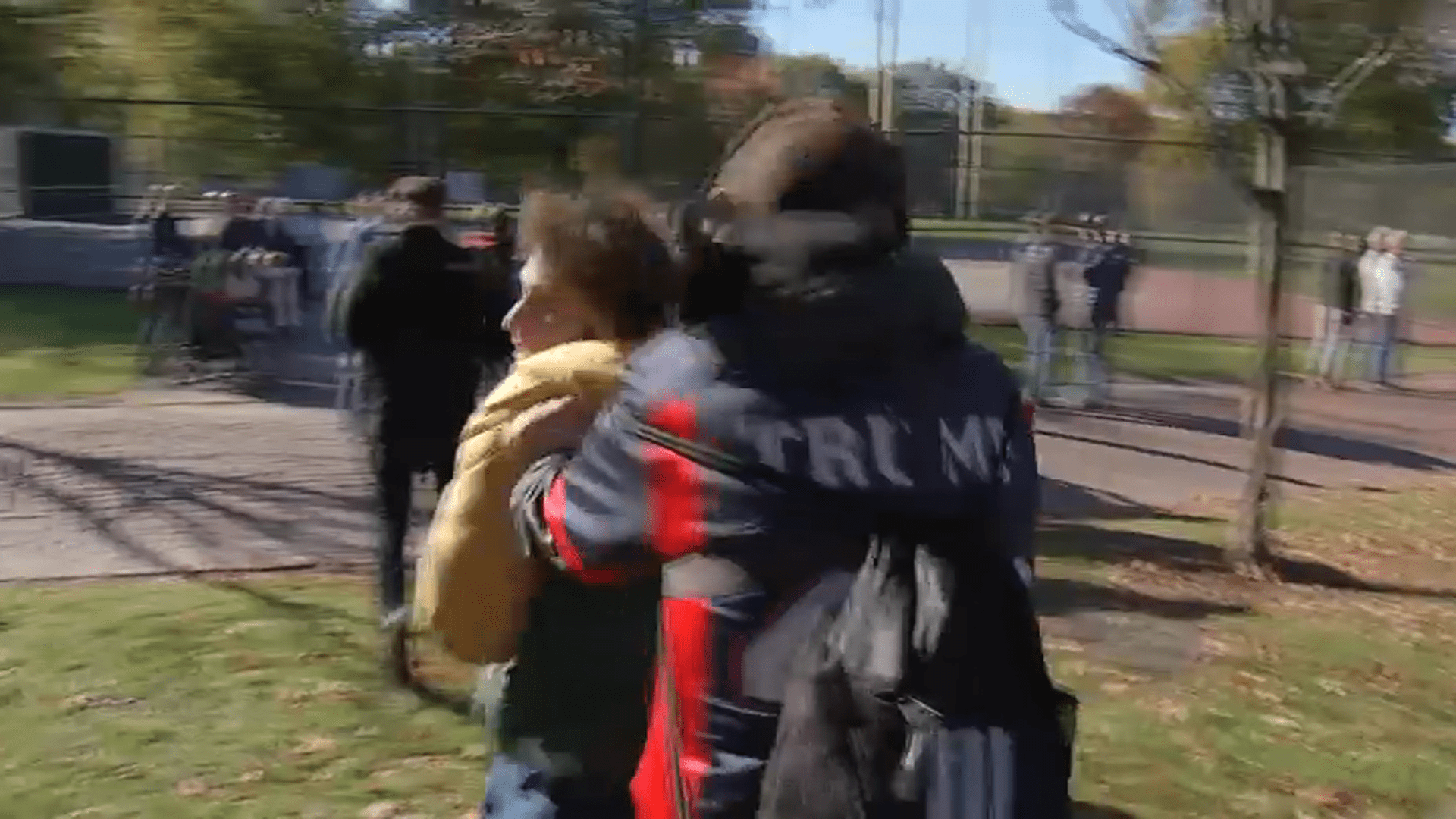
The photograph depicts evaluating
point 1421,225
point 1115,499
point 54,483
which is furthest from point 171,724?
point 1421,225

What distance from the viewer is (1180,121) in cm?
841

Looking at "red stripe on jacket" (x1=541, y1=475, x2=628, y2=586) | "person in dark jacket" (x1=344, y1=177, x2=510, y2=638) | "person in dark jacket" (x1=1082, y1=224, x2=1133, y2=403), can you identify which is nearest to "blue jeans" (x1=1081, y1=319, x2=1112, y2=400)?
"person in dark jacket" (x1=1082, y1=224, x2=1133, y2=403)

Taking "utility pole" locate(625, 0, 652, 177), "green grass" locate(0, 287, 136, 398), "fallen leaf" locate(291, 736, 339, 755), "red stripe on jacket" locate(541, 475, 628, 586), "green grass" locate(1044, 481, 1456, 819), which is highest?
"utility pole" locate(625, 0, 652, 177)

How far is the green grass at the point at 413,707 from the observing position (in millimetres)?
4480

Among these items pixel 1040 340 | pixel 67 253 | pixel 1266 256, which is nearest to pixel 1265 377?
pixel 1266 256

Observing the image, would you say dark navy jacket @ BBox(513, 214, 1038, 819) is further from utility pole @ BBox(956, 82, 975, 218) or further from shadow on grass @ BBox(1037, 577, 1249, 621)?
utility pole @ BBox(956, 82, 975, 218)

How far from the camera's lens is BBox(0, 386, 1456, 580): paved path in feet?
24.2

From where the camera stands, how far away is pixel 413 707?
201 inches

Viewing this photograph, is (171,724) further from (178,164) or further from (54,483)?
(54,483)

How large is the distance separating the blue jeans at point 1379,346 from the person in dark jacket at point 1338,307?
0.58 ft

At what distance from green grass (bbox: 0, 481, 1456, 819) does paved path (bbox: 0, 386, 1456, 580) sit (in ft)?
2.36

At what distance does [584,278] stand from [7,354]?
1300cm

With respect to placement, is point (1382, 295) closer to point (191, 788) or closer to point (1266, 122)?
point (1266, 122)

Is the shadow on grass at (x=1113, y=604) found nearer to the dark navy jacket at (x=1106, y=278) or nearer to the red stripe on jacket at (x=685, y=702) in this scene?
the red stripe on jacket at (x=685, y=702)
